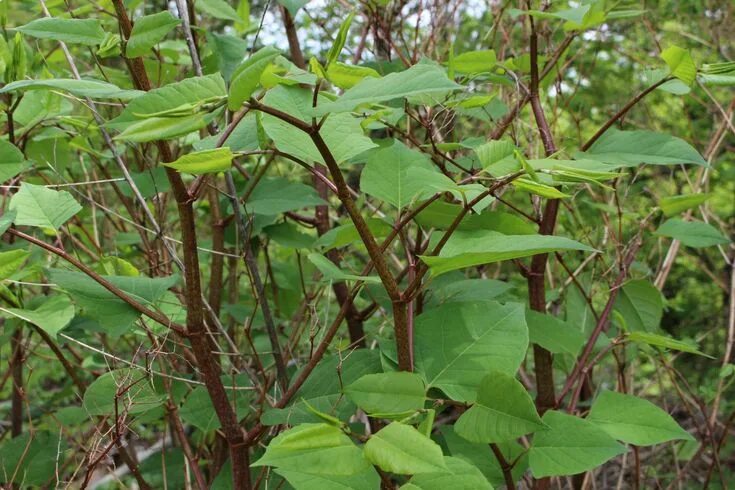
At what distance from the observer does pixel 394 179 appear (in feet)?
2.63

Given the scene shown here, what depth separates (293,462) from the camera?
0.62m

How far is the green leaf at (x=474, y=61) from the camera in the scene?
38.0 inches

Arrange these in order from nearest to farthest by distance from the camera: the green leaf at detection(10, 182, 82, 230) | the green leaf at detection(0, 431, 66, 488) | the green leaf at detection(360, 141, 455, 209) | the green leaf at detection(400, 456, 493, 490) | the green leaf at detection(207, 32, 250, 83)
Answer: the green leaf at detection(400, 456, 493, 490) → the green leaf at detection(360, 141, 455, 209) → the green leaf at detection(10, 182, 82, 230) → the green leaf at detection(207, 32, 250, 83) → the green leaf at detection(0, 431, 66, 488)

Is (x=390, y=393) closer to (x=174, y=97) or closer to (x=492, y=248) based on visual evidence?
(x=492, y=248)

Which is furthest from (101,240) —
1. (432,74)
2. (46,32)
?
(432,74)

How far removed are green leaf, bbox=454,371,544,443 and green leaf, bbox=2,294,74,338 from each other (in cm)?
47

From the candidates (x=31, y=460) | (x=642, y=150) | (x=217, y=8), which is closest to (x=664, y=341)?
(x=642, y=150)

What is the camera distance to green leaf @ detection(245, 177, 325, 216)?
1.12m

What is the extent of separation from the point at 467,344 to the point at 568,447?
0.16 m

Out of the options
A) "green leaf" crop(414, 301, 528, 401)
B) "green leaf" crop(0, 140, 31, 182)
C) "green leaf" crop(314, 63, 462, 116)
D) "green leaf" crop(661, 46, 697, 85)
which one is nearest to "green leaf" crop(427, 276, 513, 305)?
"green leaf" crop(414, 301, 528, 401)

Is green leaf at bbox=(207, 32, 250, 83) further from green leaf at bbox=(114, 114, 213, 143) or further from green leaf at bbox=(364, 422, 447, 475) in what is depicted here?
green leaf at bbox=(364, 422, 447, 475)

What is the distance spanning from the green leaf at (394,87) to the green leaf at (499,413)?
308 millimetres

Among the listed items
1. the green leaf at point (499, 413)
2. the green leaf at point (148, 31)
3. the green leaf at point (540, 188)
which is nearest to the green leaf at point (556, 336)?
the green leaf at point (499, 413)

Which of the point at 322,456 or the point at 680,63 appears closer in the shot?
the point at 322,456
